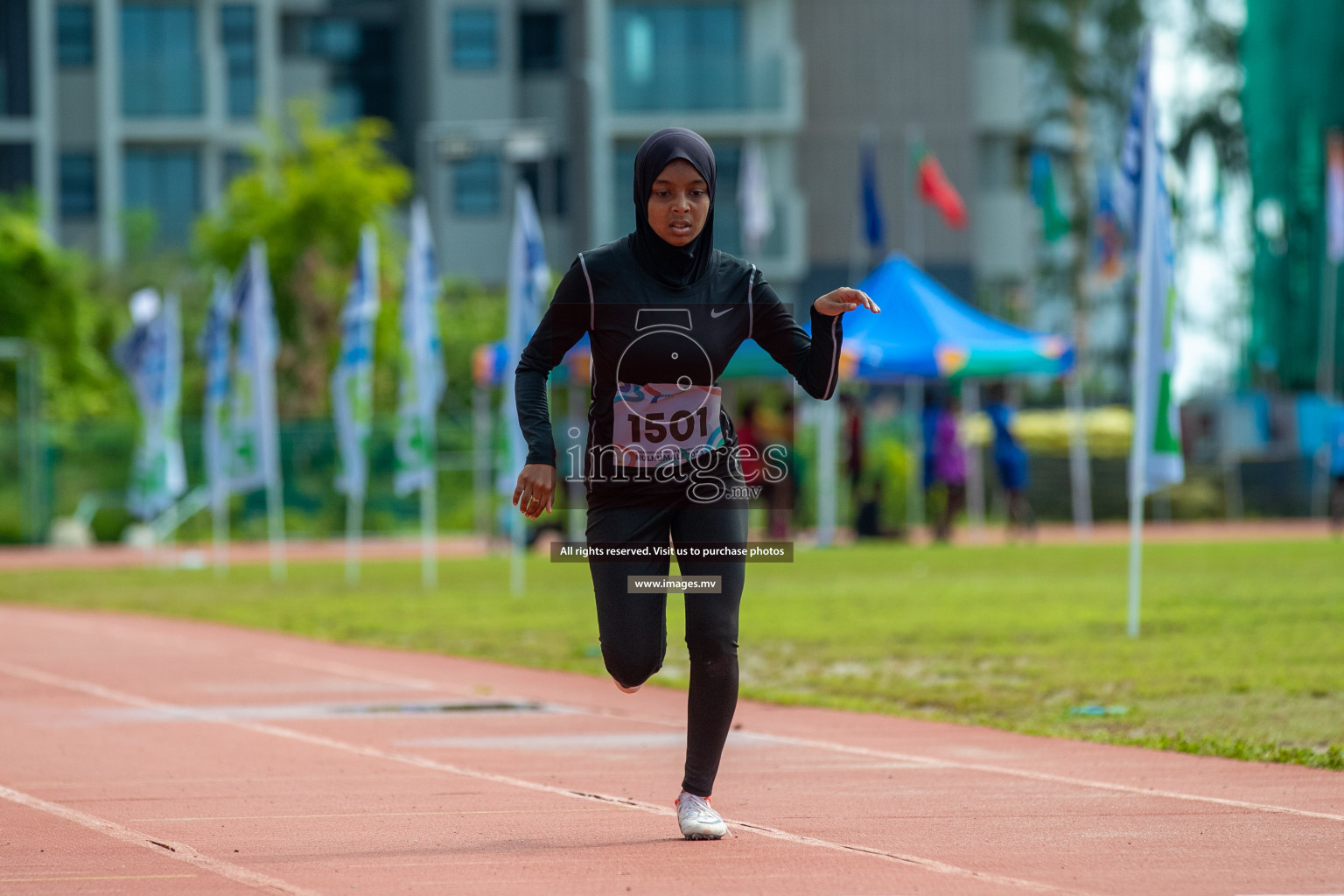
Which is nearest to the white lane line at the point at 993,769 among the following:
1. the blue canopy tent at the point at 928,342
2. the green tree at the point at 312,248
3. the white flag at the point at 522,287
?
the white flag at the point at 522,287

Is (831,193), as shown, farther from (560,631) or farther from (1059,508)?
(560,631)

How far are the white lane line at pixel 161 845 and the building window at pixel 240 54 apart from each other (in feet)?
147

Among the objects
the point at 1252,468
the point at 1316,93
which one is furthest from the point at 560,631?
the point at 1316,93

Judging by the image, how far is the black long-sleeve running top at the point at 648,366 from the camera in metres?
6.17

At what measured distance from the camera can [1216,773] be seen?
7852 mm

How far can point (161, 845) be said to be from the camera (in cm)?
625

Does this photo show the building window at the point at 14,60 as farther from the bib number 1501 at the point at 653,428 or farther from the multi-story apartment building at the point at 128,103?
the bib number 1501 at the point at 653,428

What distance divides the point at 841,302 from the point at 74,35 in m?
46.6

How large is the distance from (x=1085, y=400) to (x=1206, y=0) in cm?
1099

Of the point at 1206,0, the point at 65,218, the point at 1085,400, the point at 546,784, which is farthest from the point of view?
the point at 65,218

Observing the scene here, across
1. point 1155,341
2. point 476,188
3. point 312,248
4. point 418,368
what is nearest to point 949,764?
point 1155,341

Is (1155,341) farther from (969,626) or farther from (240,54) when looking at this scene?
(240,54)

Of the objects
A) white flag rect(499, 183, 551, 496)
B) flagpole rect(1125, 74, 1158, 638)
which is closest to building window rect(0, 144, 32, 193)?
white flag rect(499, 183, 551, 496)

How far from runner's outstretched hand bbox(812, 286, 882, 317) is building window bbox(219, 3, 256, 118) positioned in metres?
46.4
